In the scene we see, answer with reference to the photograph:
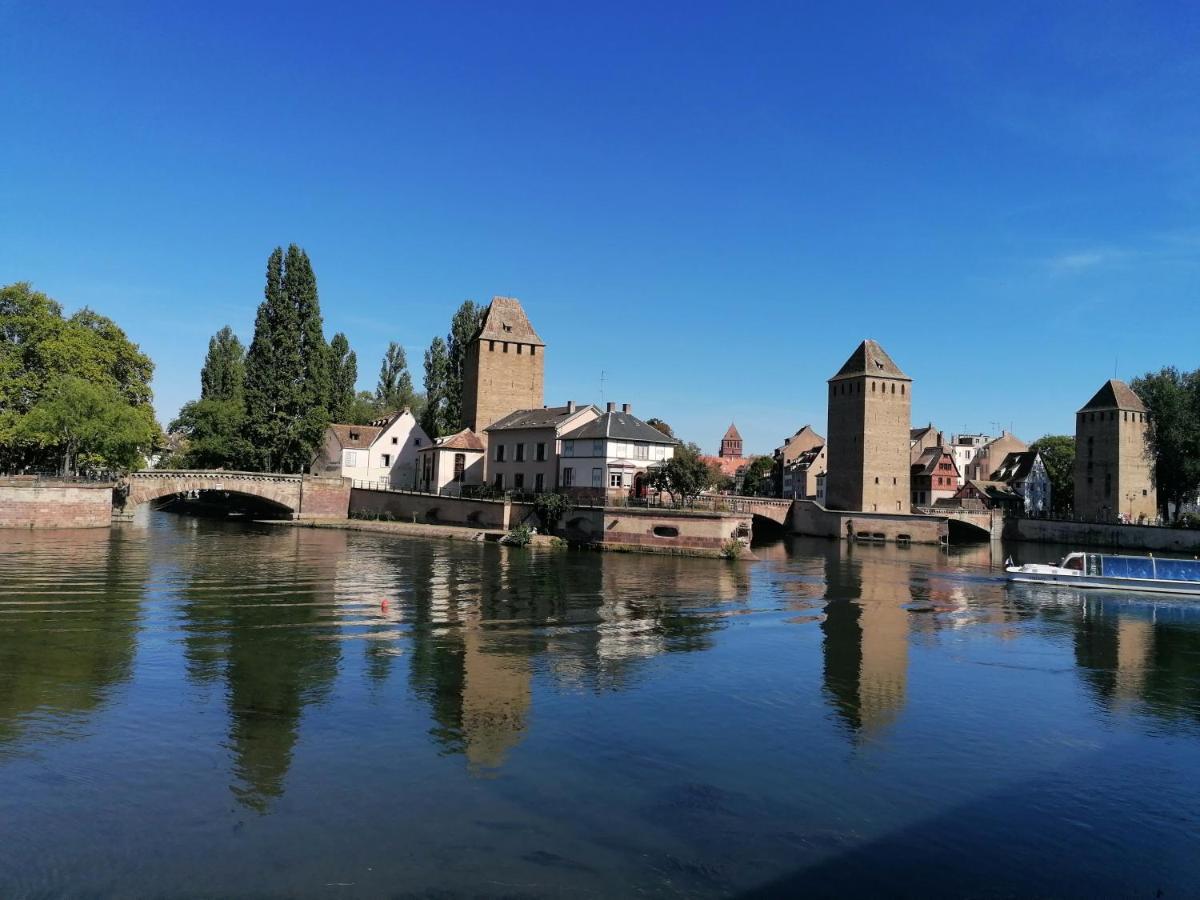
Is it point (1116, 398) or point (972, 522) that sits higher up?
point (1116, 398)

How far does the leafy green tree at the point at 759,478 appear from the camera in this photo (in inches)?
4082

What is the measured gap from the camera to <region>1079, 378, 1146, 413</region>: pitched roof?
70.9 m

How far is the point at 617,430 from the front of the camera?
47500mm

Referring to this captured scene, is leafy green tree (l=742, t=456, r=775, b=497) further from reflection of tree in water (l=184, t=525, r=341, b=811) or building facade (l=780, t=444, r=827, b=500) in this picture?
reflection of tree in water (l=184, t=525, r=341, b=811)

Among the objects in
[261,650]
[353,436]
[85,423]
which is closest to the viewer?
[261,650]

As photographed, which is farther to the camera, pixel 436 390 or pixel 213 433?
pixel 436 390

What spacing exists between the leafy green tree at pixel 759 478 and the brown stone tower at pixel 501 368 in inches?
1788

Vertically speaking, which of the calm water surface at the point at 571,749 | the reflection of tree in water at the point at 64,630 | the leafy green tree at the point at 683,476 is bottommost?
the calm water surface at the point at 571,749

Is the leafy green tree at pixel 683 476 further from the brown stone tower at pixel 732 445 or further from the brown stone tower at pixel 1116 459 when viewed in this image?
the brown stone tower at pixel 732 445

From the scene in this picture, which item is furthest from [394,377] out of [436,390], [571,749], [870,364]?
[571,749]

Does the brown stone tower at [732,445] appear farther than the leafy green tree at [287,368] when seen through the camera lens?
Yes

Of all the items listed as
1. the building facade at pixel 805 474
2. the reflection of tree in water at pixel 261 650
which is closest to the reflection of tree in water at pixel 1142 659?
the reflection of tree in water at pixel 261 650

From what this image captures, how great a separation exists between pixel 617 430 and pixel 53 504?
29804 millimetres

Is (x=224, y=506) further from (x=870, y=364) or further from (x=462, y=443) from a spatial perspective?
(x=870, y=364)
